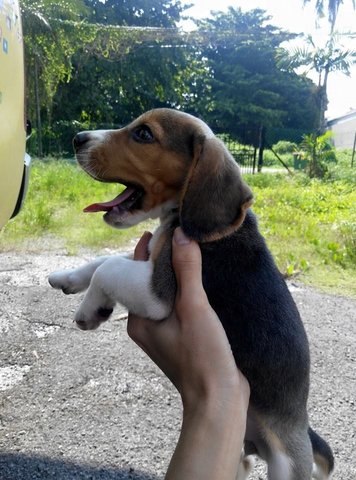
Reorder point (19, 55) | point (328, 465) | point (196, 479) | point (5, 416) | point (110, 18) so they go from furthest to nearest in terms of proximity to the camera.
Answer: point (110, 18) → point (5, 416) → point (19, 55) → point (328, 465) → point (196, 479)

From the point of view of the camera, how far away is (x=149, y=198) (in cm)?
201

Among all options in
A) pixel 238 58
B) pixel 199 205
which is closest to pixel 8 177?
pixel 199 205

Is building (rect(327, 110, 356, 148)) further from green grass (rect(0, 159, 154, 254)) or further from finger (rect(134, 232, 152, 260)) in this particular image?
finger (rect(134, 232, 152, 260))

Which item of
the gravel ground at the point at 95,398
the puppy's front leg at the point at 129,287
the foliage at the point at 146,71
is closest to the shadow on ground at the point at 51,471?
the gravel ground at the point at 95,398

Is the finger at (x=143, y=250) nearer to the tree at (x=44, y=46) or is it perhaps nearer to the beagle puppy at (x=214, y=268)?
the beagle puppy at (x=214, y=268)

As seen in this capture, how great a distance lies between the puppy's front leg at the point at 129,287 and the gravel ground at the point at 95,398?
1.01 metres

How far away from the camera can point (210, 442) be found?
5.34ft

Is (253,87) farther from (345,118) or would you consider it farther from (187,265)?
(187,265)

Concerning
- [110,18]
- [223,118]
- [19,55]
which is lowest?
[223,118]

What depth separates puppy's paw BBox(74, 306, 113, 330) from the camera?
2055 millimetres

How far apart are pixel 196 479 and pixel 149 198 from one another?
1091 millimetres

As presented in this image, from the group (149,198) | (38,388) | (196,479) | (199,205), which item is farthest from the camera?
(38,388)

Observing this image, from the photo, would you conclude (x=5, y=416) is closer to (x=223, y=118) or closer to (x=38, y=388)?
(x=38, y=388)

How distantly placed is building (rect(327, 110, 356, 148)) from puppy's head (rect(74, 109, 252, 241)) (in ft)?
131
